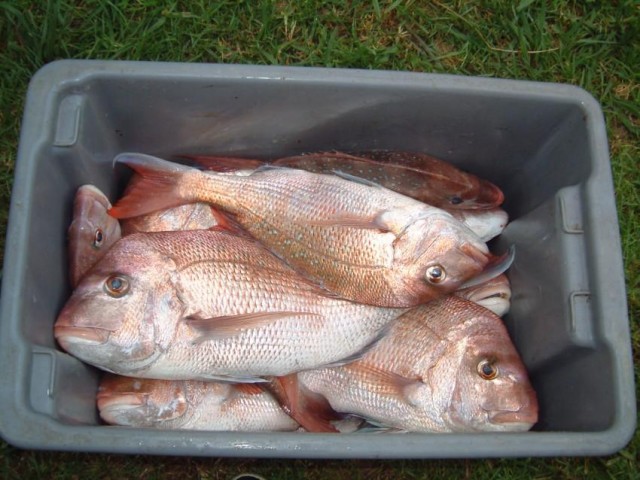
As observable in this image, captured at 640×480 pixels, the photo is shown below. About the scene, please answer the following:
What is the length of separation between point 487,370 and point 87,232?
1.24 m

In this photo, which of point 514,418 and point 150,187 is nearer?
point 514,418

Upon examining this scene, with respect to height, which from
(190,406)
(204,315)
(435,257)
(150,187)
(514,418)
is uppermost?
(435,257)

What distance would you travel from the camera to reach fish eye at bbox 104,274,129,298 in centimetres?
168

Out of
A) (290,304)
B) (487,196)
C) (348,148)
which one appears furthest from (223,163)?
(487,196)

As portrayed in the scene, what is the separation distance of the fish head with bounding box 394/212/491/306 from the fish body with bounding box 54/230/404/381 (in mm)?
166

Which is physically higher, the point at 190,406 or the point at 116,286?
the point at 116,286

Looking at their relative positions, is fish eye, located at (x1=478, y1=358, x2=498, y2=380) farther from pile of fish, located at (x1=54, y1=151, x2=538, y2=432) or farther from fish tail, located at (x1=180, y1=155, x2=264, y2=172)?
fish tail, located at (x1=180, y1=155, x2=264, y2=172)

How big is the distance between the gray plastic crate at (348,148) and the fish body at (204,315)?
0.16 m

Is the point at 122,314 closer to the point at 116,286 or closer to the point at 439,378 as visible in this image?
the point at 116,286

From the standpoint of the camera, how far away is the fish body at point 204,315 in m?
1.67

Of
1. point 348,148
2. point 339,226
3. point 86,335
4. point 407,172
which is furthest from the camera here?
point 348,148

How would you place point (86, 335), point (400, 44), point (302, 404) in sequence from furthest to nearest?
1. point (400, 44)
2. point (302, 404)
3. point (86, 335)

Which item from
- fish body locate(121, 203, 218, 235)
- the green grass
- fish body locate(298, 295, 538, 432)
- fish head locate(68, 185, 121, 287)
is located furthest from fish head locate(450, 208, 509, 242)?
fish head locate(68, 185, 121, 287)

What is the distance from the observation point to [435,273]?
5.65 ft
